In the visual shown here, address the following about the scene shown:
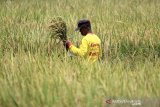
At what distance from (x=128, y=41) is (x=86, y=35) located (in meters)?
1.84

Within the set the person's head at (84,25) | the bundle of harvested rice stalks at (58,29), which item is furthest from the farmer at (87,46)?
the bundle of harvested rice stalks at (58,29)

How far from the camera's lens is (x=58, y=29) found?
A: 653 centimetres

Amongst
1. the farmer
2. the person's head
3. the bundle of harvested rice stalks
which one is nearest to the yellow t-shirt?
the farmer

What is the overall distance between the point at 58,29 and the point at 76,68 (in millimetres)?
1203

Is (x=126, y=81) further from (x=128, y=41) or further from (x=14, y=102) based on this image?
(x=128, y=41)

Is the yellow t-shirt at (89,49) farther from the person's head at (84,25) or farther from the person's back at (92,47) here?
the person's head at (84,25)

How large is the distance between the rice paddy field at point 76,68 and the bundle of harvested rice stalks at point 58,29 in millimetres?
282

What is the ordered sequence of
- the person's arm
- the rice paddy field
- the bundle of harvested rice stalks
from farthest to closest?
the bundle of harvested rice stalks < the person's arm < the rice paddy field

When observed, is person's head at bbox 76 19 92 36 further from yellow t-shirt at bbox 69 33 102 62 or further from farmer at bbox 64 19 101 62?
yellow t-shirt at bbox 69 33 102 62

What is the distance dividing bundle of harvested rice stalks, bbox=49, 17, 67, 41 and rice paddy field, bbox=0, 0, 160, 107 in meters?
0.28

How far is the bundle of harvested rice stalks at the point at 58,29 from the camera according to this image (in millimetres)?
6504

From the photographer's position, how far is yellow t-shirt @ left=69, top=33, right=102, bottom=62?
6066 millimetres

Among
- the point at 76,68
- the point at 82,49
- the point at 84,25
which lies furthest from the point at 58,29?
the point at 76,68

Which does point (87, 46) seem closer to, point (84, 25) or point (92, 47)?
point (92, 47)
